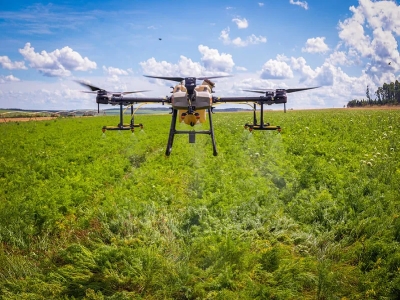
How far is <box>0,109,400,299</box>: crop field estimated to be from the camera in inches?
270

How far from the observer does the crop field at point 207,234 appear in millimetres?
6852

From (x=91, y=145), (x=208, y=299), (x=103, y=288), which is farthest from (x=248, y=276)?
(x=91, y=145)

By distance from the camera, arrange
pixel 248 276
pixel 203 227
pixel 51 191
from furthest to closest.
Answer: pixel 51 191 → pixel 203 227 → pixel 248 276

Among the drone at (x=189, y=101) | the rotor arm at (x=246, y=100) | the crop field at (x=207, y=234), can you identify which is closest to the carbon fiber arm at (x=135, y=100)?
the drone at (x=189, y=101)

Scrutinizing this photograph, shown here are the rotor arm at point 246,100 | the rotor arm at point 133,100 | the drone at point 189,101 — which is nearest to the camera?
the drone at point 189,101

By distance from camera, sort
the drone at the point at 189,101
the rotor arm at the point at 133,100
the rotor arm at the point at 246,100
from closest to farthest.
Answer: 1. the drone at the point at 189,101
2. the rotor arm at the point at 133,100
3. the rotor arm at the point at 246,100

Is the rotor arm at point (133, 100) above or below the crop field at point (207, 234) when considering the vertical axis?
above

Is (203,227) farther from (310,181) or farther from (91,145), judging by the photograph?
(91,145)

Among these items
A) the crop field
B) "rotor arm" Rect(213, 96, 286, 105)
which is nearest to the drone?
"rotor arm" Rect(213, 96, 286, 105)

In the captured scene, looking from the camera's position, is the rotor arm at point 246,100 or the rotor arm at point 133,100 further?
the rotor arm at point 246,100

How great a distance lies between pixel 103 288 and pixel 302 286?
12.6 feet

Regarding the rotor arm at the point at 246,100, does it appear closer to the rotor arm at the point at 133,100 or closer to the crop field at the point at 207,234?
the crop field at the point at 207,234

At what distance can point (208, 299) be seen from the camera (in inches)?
249

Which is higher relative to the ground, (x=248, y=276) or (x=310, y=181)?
(x=310, y=181)
